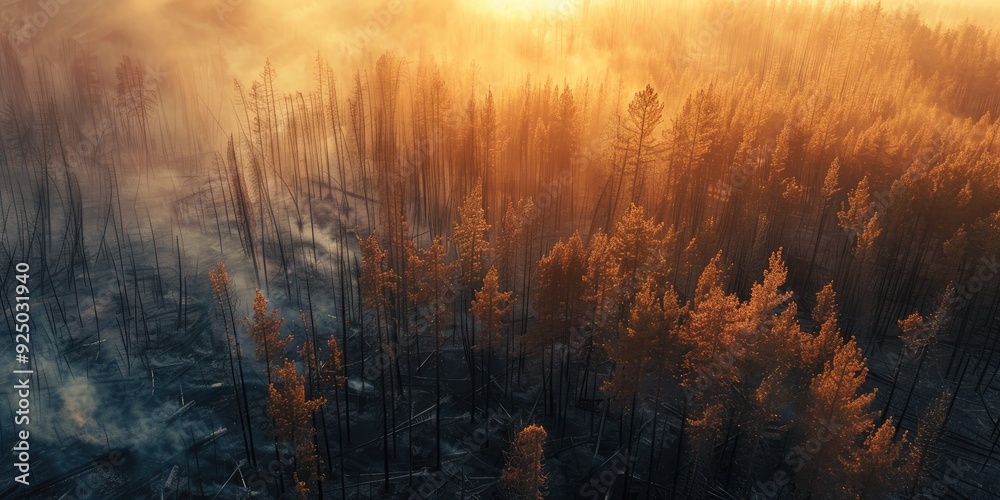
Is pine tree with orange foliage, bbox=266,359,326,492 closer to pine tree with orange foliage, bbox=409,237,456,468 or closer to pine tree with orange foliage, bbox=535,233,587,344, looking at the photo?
pine tree with orange foliage, bbox=409,237,456,468

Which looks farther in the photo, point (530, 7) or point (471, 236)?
point (530, 7)

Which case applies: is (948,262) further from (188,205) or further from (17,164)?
(17,164)

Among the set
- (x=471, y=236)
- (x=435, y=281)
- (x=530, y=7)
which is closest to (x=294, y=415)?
(x=435, y=281)

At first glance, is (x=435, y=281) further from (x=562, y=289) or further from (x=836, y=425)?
(x=836, y=425)

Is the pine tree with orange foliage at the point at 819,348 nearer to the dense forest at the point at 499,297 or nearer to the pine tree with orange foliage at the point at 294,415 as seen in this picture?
the dense forest at the point at 499,297

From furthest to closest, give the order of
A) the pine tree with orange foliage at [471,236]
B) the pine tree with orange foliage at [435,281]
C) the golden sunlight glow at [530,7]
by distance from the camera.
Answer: the golden sunlight glow at [530,7]
the pine tree with orange foliage at [471,236]
the pine tree with orange foliage at [435,281]

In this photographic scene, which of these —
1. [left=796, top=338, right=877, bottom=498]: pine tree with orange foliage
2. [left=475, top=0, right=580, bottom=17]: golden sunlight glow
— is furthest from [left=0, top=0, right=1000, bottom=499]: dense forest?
[left=475, top=0, right=580, bottom=17]: golden sunlight glow

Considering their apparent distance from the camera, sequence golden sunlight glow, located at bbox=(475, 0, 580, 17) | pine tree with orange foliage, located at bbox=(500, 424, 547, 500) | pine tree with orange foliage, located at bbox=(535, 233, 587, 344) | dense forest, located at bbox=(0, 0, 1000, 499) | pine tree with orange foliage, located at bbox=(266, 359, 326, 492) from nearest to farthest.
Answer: pine tree with orange foliage, located at bbox=(500, 424, 547, 500) → pine tree with orange foliage, located at bbox=(266, 359, 326, 492) → dense forest, located at bbox=(0, 0, 1000, 499) → pine tree with orange foliage, located at bbox=(535, 233, 587, 344) → golden sunlight glow, located at bbox=(475, 0, 580, 17)

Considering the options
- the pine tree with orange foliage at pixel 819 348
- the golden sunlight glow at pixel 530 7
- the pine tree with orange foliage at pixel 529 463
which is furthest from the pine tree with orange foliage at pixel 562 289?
the golden sunlight glow at pixel 530 7
